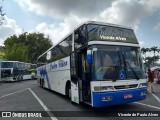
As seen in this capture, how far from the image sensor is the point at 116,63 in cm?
964

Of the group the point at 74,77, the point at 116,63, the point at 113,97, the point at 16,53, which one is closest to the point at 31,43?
the point at 16,53

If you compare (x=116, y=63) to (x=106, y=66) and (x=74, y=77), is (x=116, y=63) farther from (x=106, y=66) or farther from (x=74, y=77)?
(x=74, y=77)

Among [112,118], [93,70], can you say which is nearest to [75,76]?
[93,70]

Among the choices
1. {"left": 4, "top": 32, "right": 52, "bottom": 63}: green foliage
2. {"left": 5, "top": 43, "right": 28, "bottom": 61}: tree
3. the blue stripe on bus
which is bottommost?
the blue stripe on bus

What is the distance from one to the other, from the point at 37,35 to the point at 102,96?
204ft

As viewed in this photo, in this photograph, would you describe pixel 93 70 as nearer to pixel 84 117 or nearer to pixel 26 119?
pixel 84 117

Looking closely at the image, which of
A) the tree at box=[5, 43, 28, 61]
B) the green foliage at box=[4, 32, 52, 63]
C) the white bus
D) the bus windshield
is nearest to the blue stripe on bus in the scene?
the bus windshield

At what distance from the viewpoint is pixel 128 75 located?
9742 mm

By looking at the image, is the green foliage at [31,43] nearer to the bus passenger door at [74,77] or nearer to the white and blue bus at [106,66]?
the bus passenger door at [74,77]

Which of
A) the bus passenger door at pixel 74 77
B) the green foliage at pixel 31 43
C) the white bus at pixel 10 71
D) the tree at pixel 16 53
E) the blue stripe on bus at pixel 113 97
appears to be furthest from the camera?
the green foliage at pixel 31 43

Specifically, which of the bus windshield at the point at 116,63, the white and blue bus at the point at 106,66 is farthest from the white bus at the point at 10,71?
the bus windshield at the point at 116,63

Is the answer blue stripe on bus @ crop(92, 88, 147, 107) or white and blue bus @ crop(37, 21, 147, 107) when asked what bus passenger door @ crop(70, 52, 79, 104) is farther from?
blue stripe on bus @ crop(92, 88, 147, 107)

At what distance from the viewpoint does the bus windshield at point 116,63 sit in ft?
30.5

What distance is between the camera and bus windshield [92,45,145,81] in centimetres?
930
